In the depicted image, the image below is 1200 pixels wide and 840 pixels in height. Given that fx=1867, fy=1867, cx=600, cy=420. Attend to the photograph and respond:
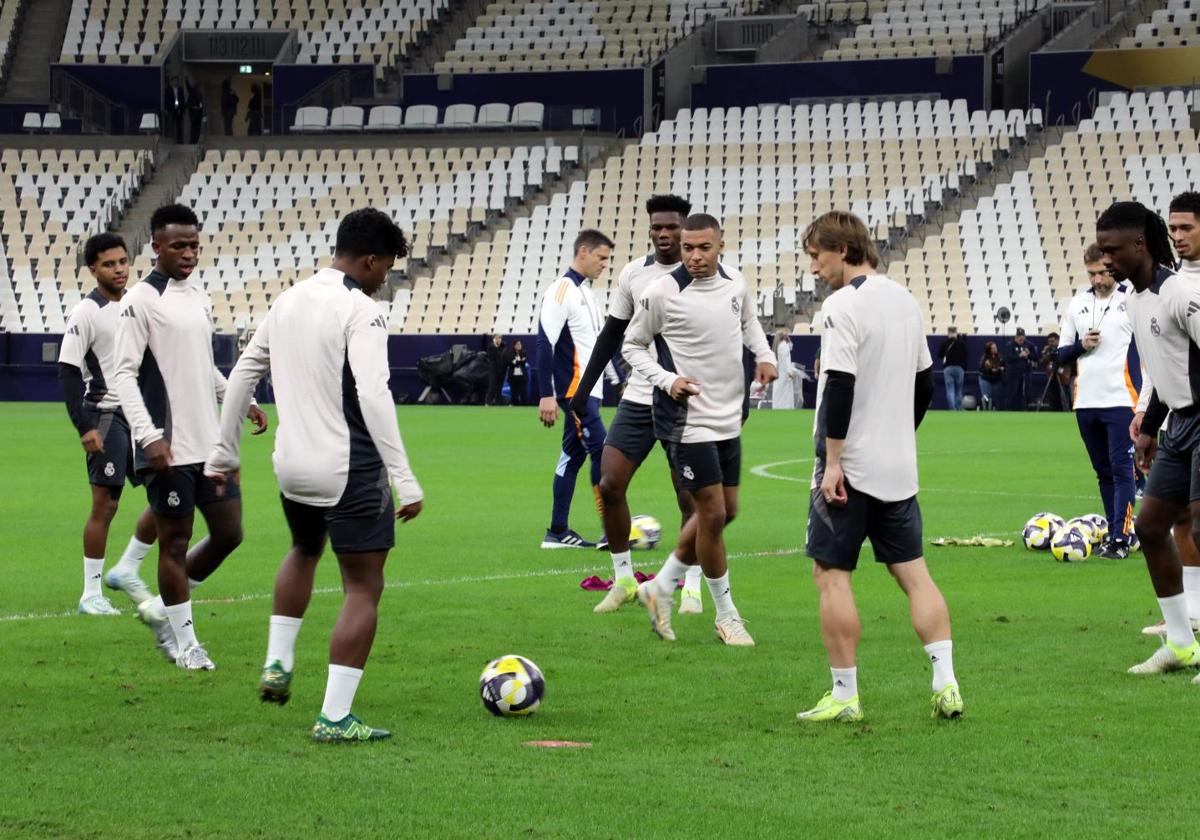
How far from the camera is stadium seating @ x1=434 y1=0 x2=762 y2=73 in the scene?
169 ft

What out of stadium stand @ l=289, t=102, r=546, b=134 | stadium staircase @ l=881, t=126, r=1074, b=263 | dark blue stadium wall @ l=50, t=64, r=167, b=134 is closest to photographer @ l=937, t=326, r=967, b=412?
stadium staircase @ l=881, t=126, r=1074, b=263

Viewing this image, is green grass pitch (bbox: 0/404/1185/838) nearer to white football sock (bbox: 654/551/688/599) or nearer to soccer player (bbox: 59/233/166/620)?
white football sock (bbox: 654/551/688/599)

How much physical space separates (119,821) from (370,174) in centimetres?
4411

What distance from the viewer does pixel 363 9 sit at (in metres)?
55.6

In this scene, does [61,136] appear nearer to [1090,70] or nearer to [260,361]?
[1090,70]

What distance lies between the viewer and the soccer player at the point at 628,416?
1021 centimetres

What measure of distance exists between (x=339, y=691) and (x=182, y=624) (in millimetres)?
1989

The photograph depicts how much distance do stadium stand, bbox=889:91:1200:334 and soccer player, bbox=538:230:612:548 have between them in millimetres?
27113

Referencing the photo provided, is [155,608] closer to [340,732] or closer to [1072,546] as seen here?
[340,732]

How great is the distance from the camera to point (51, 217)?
1908 inches

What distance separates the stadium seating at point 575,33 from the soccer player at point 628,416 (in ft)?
135

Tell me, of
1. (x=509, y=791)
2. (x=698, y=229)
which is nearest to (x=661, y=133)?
(x=698, y=229)

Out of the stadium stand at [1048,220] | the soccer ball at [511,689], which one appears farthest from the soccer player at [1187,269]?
the stadium stand at [1048,220]

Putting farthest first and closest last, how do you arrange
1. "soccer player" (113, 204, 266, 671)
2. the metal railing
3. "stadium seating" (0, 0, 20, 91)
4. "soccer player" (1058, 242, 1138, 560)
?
"stadium seating" (0, 0, 20, 91) < the metal railing < "soccer player" (1058, 242, 1138, 560) < "soccer player" (113, 204, 266, 671)
